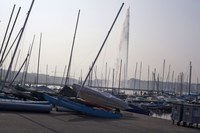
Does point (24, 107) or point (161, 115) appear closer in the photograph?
point (24, 107)

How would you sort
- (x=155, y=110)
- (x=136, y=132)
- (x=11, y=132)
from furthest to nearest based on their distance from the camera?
(x=155, y=110) → (x=136, y=132) → (x=11, y=132)

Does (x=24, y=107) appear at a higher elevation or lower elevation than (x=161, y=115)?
higher

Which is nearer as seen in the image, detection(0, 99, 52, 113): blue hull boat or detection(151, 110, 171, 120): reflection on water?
detection(0, 99, 52, 113): blue hull boat

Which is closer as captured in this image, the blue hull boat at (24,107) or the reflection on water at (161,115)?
the blue hull boat at (24,107)

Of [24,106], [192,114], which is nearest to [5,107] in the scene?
[24,106]

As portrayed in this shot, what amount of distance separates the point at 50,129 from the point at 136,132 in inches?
166

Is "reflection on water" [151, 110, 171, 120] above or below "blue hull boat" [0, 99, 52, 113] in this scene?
below

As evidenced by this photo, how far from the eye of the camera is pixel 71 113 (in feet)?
81.8

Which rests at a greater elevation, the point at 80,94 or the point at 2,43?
the point at 2,43

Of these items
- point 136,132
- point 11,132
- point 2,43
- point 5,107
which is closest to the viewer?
point 11,132

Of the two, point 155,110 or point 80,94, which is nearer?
point 80,94

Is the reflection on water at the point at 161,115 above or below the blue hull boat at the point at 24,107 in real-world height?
below

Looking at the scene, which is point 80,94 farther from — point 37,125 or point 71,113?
point 37,125

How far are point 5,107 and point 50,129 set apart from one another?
24.0 feet
